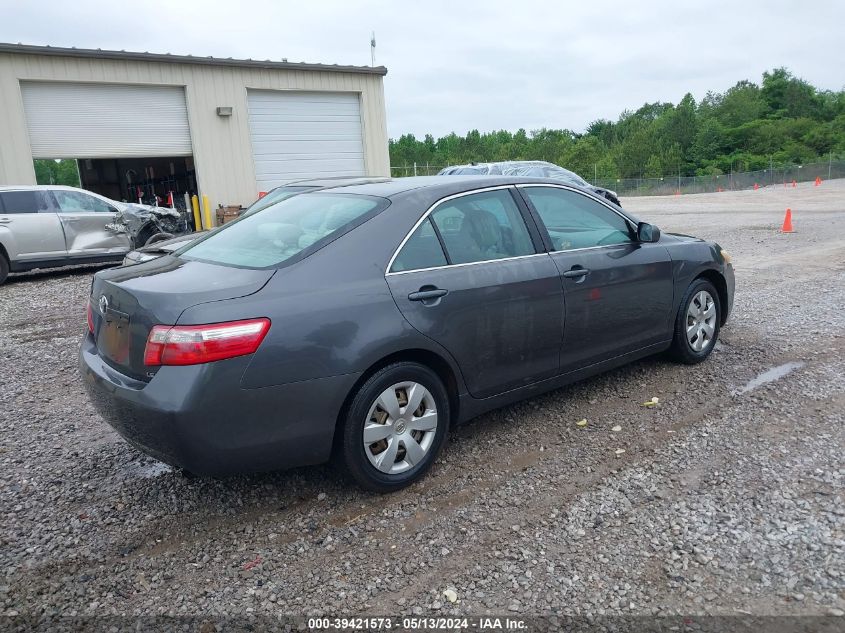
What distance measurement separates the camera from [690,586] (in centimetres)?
278

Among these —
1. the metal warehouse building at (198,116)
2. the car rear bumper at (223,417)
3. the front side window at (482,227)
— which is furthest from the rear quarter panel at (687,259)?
the metal warehouse building at (198,116)

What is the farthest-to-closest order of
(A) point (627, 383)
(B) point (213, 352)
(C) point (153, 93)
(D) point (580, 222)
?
(C) point (153, 93) → (A) point (627, 383) → (D) point (580, 222) → (B) point (213, 352)

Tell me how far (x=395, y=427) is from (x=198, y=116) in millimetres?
16283

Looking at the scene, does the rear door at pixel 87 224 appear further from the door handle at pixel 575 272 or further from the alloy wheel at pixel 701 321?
the alloy wheel at pixel 701 321

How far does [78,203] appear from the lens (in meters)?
12.3

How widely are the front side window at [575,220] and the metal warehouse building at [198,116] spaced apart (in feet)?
49.0

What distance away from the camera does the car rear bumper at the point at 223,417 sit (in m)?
3.01

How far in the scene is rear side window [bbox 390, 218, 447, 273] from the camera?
3660mm

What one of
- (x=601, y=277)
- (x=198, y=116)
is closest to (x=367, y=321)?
(x=601, y=277)

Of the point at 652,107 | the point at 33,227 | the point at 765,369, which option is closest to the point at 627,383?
the point at 765,369

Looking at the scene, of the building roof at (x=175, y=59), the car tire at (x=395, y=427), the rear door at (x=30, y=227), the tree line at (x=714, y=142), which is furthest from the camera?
the tree line at (x=714, y=142)

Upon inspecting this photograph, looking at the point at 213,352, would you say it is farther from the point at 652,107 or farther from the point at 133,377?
the point at 652,107

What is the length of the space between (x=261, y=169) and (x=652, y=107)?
114m

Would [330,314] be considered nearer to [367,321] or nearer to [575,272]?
[367,321]
